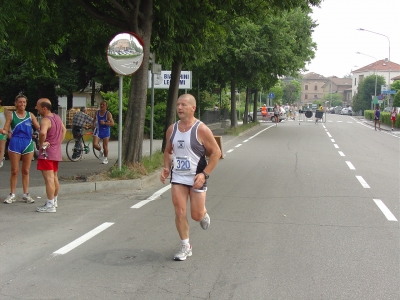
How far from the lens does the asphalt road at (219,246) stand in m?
5.14

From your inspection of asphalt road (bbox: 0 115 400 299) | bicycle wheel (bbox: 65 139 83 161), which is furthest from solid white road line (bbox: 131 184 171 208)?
bicycle wheel (bbox: 65 139 83 161)

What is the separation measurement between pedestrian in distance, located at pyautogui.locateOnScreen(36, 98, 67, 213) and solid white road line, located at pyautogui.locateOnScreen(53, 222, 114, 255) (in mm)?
1262

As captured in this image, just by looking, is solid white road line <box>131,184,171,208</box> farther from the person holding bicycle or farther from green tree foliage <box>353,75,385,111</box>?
green tree foliage <box>353,75,385,111</box>

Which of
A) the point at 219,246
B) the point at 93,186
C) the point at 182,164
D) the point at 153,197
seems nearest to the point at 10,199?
the point at 93,186

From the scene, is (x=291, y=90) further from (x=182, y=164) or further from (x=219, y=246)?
(x=182, y=164)

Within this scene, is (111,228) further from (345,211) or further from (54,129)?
(345,211)

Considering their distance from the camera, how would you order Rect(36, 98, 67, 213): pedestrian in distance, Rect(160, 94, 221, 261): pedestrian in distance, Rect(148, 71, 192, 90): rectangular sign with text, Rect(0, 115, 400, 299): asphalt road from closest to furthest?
1. Rect(0, 115, 400, 299): asphalt road
2. Rect(160, 94, 221, 261): pedestrian in distance
3. Rect(36, 98, 67, 213): pedestrian in distance
4. Rect(148, 71, 192, 90): rectangular sign with text

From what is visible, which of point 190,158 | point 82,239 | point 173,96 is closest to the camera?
point 190,158

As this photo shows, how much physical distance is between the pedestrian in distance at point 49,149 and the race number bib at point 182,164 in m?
3.28

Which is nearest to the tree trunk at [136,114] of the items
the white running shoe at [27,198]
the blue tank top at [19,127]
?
the white running shoe at [27,198]

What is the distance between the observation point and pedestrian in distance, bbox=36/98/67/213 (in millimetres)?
8484

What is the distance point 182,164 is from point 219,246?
135 centimetres

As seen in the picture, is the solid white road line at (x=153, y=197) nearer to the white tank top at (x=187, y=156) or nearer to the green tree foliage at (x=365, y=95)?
the white tank top at (x=187, y=156)

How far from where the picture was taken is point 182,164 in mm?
5863
